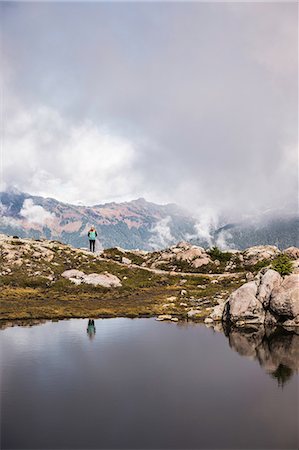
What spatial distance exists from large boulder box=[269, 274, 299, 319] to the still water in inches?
207

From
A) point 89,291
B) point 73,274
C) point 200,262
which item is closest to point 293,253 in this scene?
point 200,262

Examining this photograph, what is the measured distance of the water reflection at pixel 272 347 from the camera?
3994 cm

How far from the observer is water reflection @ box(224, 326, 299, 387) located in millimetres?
39938

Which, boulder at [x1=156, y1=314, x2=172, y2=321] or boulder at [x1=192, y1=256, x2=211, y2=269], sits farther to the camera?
boulder at [x1=192, y1=256, x2=211, y2=269]

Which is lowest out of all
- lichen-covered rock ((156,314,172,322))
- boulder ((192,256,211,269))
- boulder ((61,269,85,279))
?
lichen-covered rock ((156,314,172,322))

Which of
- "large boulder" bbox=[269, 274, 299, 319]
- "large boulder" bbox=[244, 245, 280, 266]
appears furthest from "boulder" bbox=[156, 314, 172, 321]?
"large boulder" bbox=[244, 245, 280, 266]

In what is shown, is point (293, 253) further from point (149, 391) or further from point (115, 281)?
point (149, 391)

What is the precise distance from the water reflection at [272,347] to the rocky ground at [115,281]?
28.9ft

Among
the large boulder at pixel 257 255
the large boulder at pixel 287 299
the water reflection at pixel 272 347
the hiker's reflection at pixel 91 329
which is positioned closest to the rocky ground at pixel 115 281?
the large boulder at pixel 257 255

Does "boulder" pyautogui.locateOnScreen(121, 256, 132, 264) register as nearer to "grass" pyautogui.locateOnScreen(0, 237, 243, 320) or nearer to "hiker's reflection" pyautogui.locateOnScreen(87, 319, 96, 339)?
"grass" pyautogui.locateOnScreen(0, 237, 243, 320)

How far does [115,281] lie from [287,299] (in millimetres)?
46465

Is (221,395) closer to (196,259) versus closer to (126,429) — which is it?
(126,429)

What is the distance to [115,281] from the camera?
94.6 meters

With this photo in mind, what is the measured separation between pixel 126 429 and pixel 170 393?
6.66 metres
